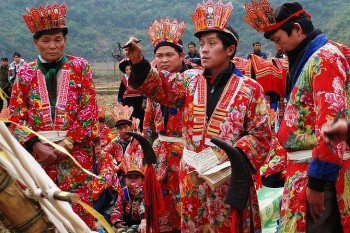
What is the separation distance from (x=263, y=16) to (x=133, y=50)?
2.56 ft

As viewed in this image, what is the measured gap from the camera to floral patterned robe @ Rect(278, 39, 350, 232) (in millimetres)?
3217

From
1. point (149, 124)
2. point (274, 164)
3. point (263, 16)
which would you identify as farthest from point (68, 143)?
point (274, 164)

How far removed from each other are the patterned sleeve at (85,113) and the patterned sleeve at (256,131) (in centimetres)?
121

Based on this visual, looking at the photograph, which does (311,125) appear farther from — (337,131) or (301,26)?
(337,131)

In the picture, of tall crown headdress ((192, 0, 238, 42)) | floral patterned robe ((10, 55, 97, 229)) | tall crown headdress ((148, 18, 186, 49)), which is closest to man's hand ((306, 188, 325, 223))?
tall crown headdress ((192, 0, 238, 42))

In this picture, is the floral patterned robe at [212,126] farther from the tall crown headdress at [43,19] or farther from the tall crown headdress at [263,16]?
the tall crown headdress at [43,19]

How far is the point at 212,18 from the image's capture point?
430 cm

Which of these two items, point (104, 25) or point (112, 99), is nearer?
point (112, 99)

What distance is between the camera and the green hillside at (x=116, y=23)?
142ft

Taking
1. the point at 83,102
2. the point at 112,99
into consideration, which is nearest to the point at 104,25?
the point at 112,99

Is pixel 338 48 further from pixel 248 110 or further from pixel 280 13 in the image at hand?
pixel 248 110

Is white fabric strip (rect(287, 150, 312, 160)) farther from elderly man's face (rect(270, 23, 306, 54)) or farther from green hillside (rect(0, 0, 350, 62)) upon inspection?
green hillside (rect(0, 0, 350, 62))

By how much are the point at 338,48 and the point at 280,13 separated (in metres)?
0.38

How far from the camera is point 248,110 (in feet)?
13.7
